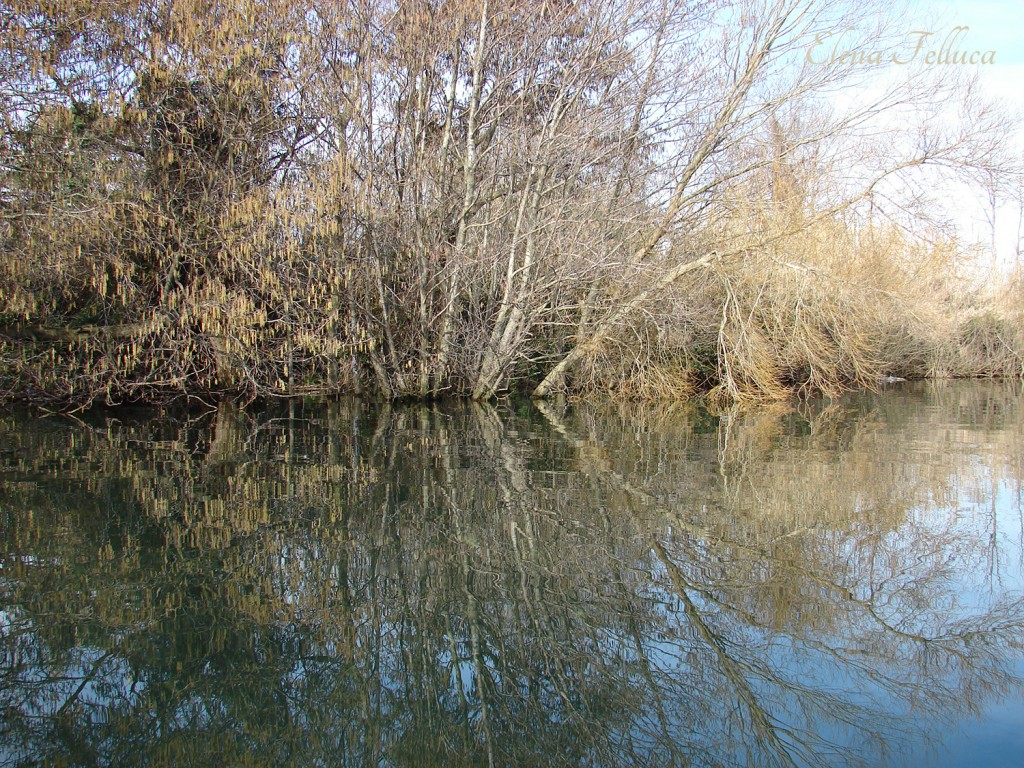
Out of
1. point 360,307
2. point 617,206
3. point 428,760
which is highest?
point 617,206

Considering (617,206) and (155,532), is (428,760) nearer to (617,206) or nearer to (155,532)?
(155,532)

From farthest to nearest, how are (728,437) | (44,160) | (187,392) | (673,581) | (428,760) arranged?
(187,392) < (44,160) < (728,437) < (673,581) < (428,760)

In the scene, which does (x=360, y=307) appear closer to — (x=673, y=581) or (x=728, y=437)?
(x=728, y=437)

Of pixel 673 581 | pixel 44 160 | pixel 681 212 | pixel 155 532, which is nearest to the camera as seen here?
pixel 673 581

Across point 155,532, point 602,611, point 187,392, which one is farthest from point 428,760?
point 187,392

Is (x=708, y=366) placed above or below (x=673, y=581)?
above

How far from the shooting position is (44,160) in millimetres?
10859

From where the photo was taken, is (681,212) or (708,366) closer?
(681,212)

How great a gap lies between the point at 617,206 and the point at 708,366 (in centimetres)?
390

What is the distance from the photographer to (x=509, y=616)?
3406 mm

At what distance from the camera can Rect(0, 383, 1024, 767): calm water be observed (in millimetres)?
2576

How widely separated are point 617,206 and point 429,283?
3432 millimetres

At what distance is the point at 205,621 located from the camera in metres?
3.32

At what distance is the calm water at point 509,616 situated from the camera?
2.58 metres
